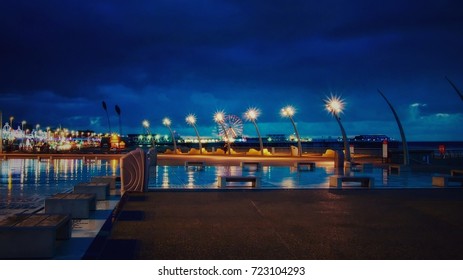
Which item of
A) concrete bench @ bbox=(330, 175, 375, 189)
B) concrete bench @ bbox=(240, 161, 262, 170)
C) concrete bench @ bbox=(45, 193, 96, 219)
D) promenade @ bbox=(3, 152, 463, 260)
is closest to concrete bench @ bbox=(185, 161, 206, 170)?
concrete bench @ bbox=(240, 161, 262, 170)

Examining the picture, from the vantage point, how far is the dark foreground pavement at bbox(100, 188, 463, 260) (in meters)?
6.97

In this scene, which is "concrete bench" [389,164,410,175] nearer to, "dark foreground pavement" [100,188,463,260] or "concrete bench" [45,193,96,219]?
"dark foreground pavement" [100,188,463,260]

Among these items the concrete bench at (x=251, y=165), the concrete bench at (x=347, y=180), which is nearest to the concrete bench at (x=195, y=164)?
the concrete bench at (x=251, y=165)

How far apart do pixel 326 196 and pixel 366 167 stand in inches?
570

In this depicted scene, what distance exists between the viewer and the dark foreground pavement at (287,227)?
22.9 feet

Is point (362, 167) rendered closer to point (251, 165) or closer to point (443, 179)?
point (251, 165)

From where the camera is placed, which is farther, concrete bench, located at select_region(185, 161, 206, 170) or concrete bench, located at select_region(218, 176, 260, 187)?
concrete bench, located at select_region(185, 161, 206, 170)

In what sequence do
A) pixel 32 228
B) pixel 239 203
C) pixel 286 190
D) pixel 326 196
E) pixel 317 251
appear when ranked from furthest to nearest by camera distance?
1. pixel 286 190
2. pixel 326 196
3. pixel 239 203
4. pixel 317 251
5. pixel 32 228

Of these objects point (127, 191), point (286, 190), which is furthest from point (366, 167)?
point (127, 191)

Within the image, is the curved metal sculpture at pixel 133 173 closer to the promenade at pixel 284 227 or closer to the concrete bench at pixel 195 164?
the promenade at pixel 284 227

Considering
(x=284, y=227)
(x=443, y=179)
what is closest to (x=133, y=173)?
(x=284, y=227)
